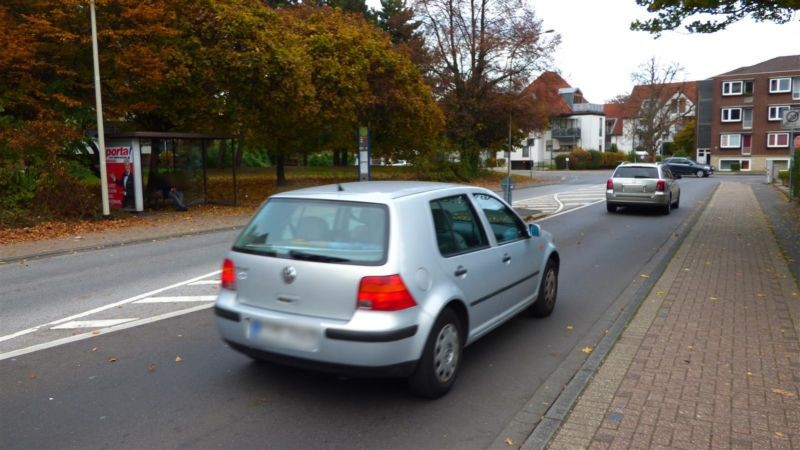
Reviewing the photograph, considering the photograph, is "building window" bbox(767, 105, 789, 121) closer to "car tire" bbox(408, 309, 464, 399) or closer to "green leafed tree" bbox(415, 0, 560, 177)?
"green leafed tree" bbox(415, 0, 560, 177)

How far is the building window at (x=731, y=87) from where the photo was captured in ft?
220

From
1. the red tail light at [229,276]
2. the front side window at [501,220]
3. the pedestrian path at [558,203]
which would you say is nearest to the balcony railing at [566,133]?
the pedestrian path at [558,203]

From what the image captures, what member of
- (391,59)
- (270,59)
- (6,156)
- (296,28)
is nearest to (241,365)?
(6,156)

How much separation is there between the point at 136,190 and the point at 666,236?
14546 millimetres

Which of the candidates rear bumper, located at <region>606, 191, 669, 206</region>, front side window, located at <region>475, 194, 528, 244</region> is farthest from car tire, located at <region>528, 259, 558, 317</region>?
rear bumper, located at <region>606, 191, 669, 206</region>

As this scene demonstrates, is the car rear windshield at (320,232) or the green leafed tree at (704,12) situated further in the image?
the green leafed tree at (704,12)

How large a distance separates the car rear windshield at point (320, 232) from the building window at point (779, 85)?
7237 cm

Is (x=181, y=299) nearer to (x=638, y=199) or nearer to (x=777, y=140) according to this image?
(x=638, y=199)

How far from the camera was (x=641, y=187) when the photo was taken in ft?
62.4

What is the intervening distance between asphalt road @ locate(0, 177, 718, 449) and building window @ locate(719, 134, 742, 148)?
225 ft

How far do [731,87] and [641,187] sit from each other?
5755 centimetres

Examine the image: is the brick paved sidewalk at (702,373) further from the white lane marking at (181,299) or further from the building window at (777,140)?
the building window at (777,140)

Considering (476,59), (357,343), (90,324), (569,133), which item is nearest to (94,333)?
(90,324)

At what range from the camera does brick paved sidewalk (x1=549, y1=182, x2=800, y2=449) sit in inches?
162
